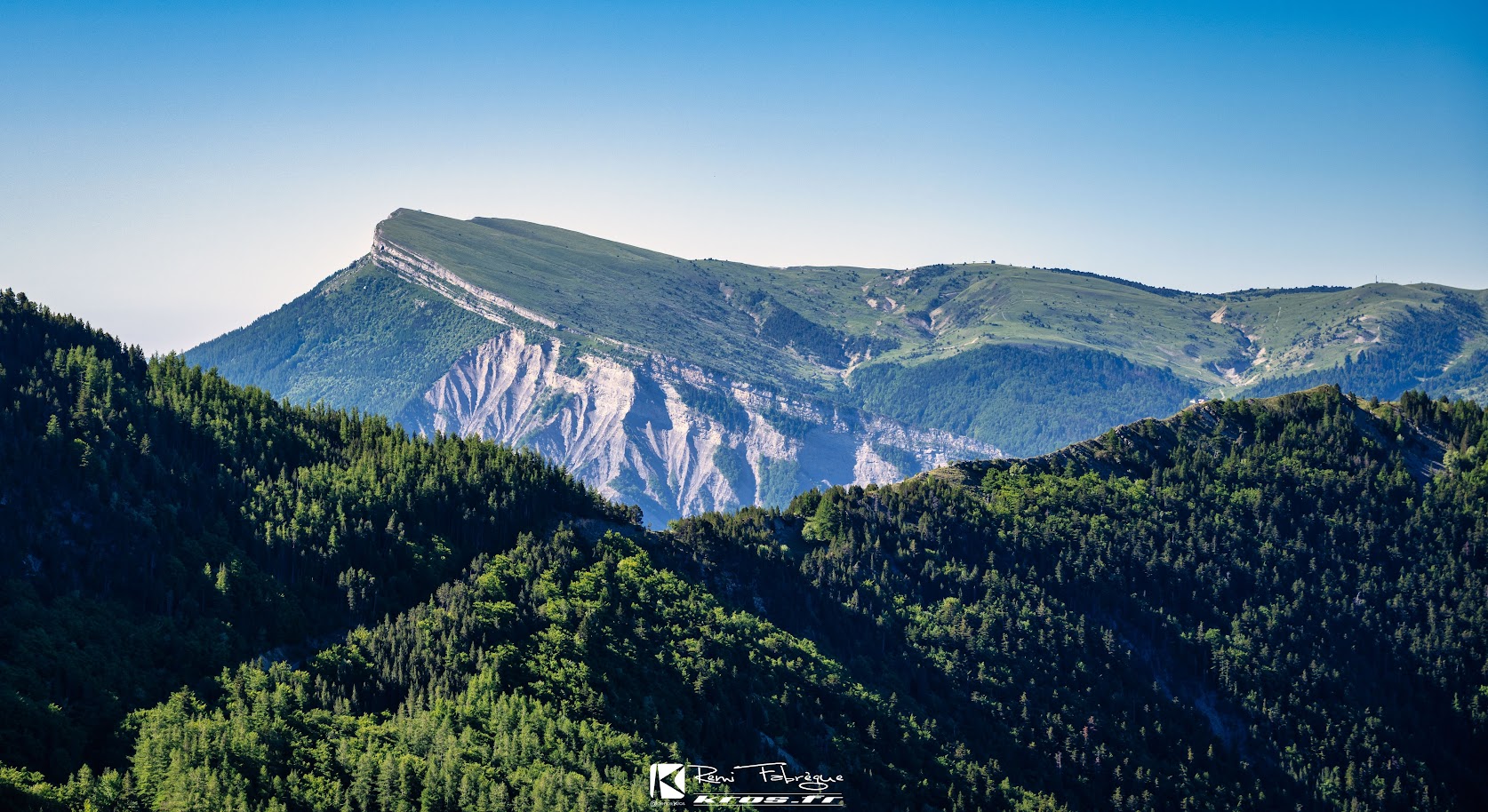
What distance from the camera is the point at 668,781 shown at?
16775 cm

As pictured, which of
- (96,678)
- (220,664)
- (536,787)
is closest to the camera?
(536,787)

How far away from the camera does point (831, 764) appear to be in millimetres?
195500

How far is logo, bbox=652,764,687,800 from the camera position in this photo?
165m

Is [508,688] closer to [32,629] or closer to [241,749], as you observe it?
[241,749]

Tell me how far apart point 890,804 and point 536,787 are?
56280mm

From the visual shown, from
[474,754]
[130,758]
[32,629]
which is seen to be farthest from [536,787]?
[32,629]
